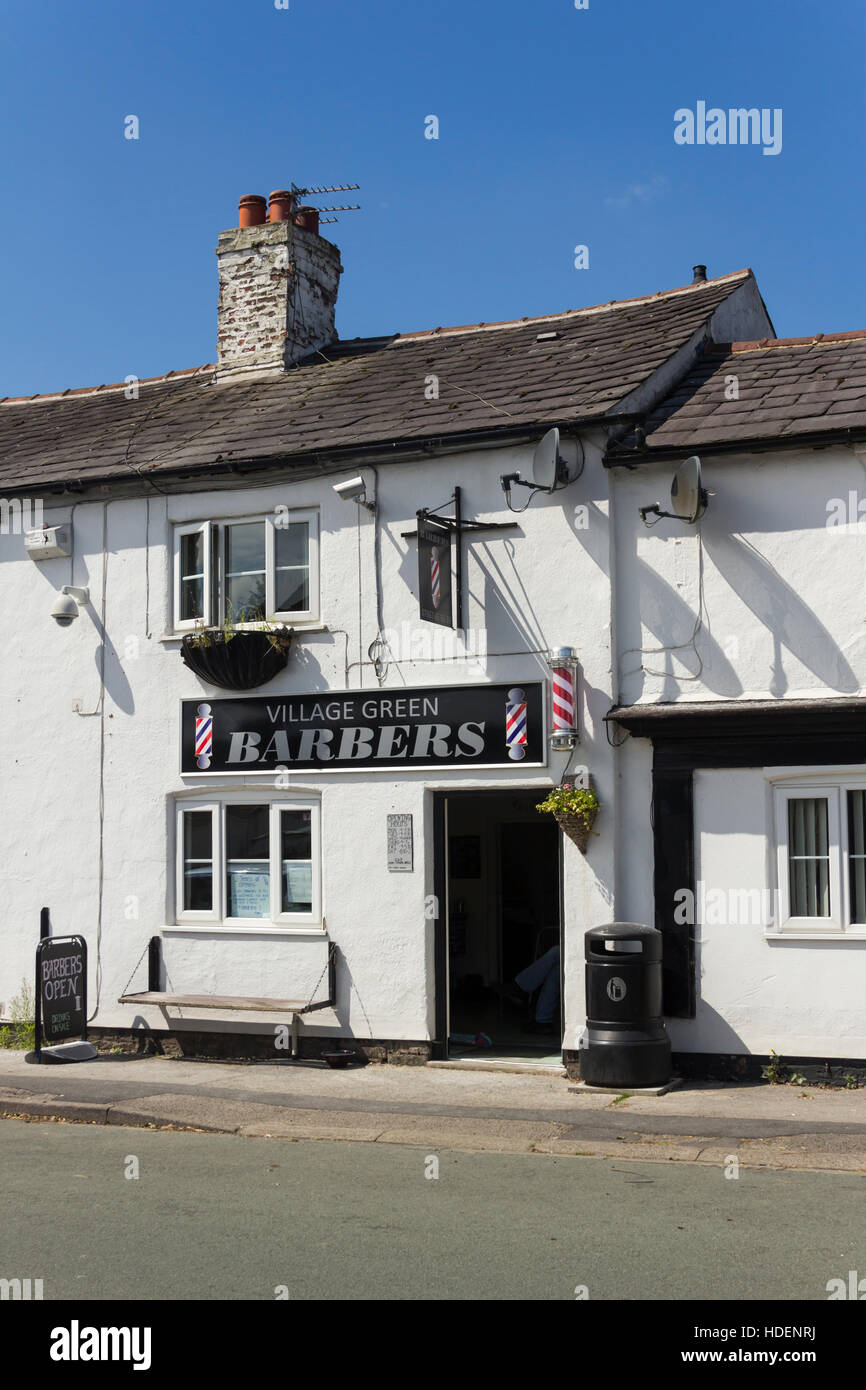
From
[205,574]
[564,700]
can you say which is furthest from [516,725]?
[205,574]

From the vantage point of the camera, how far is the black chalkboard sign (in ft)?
43.0

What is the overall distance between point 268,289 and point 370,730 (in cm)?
639

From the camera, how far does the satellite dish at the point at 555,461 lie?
38.3ft

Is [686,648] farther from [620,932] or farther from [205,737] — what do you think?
[205,737]

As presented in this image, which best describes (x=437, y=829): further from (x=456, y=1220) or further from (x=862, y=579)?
(x=456, y=1220)

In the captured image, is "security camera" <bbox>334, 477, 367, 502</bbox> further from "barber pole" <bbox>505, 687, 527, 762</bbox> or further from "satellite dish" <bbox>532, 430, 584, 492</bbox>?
"barber pole" <bbox>505, 687, 527, 762</bbox>

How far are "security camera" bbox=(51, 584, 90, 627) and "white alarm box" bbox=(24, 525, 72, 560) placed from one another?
391 millimetres

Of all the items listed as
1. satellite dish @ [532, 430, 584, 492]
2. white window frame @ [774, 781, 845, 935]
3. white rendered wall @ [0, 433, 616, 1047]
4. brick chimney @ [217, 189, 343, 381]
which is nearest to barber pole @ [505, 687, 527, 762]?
white rendered wall @ [0, 433, 616, 1047]

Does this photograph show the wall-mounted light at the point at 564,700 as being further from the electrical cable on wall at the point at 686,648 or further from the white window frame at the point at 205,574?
the white window frame at the point at 205,574

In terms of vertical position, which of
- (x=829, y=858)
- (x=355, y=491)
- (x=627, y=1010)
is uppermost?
(x=355, y=491)

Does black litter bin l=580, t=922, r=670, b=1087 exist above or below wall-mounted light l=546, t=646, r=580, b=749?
below

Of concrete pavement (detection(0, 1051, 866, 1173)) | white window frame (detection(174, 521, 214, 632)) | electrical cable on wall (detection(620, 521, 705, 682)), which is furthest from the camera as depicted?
white window frame (detection(174, 521, 214, 632))

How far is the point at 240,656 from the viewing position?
1326 centimetres
